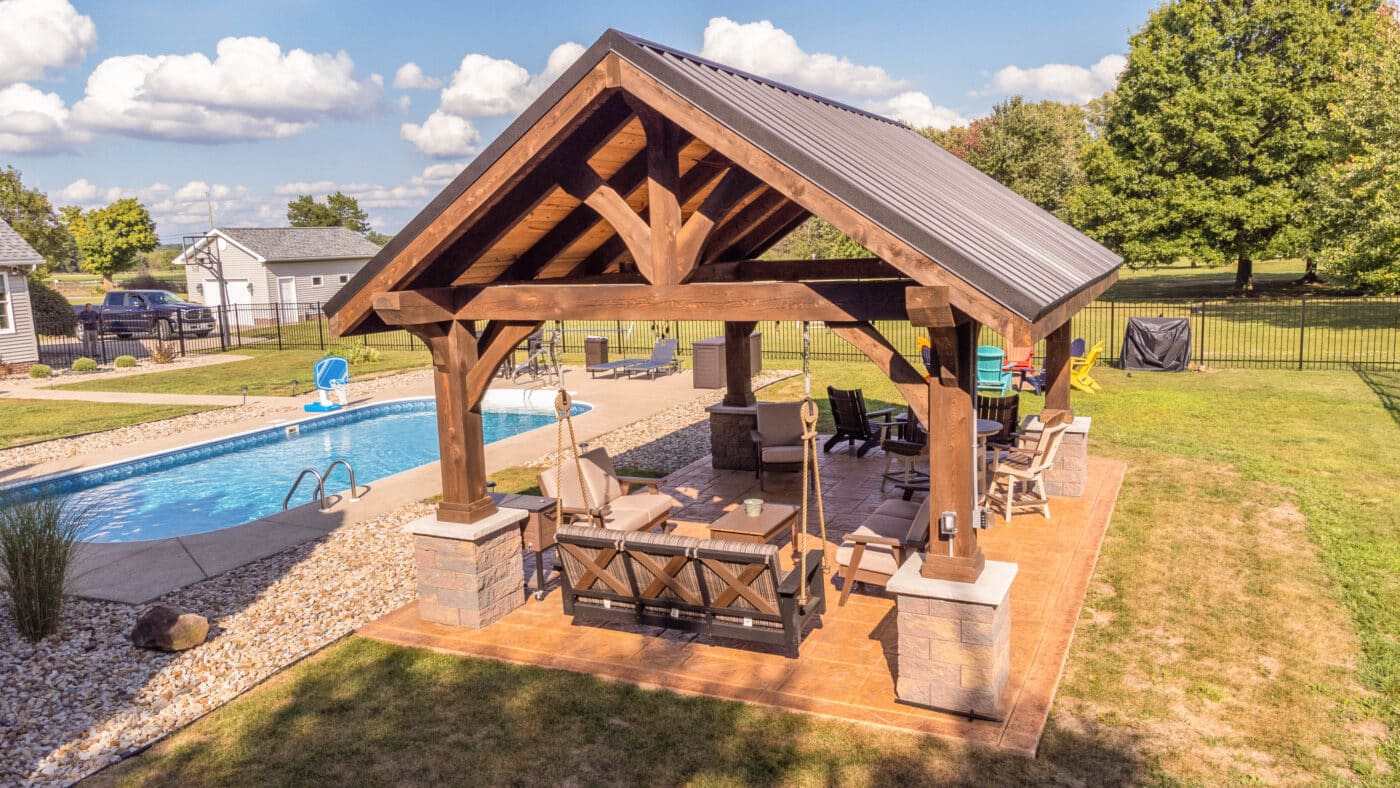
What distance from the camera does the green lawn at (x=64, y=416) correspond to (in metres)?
17.8

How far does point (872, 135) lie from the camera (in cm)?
934

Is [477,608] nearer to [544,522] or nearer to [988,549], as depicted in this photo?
[544,522]

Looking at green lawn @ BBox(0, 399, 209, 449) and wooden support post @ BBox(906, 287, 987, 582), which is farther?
green lawn @ BBox(0, 399, 209, 449)

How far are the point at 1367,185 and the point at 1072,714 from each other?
Answer: 23.9 meters

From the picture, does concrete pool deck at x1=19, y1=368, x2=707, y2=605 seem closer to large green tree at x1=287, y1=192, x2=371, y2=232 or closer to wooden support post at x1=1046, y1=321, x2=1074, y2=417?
wooden support post at x1=1046, y1=321, x2=1074, y2=417

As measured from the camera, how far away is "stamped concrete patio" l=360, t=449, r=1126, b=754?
6.24 meters

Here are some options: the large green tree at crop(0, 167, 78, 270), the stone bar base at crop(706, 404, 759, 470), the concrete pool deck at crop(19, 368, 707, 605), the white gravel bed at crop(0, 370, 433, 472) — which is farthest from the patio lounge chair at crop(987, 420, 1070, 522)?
the large green tree at crop(0, 167, 78, 270)

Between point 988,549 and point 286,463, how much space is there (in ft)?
40.8

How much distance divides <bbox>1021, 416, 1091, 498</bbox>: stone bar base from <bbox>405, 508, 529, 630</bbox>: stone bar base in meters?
6.15

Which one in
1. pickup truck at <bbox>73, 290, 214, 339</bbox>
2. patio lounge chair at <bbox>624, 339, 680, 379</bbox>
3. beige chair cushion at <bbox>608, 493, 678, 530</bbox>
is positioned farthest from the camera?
pickup truck at <bbox>73, 290, 214, 339</bbox>

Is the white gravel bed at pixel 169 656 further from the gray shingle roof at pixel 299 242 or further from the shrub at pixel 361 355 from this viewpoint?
the gray shingle roof at pixel 299 242

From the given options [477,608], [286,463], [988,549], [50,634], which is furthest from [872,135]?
[286,463]

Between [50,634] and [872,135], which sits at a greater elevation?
[872,135]

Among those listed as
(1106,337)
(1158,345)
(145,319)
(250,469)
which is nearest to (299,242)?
(145,319)
